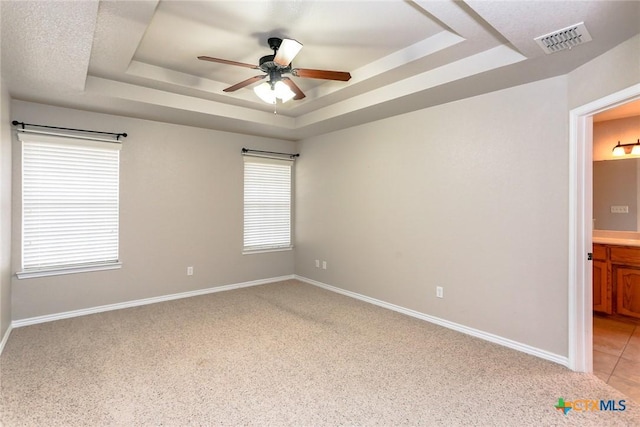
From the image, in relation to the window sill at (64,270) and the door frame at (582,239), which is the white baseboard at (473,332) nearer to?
the door frame at (582,239)

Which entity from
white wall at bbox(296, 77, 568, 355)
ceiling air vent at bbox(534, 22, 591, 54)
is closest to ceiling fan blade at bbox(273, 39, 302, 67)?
ceiling air vent at bbox(534, 22, 591, 54)

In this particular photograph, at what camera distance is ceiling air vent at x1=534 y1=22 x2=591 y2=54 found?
2.06m

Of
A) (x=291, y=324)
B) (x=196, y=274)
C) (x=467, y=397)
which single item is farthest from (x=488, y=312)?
(x=196, y=274)

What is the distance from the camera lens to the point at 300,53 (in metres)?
3.09

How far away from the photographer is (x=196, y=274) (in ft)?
15.7

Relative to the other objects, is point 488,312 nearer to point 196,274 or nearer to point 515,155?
point 515,155

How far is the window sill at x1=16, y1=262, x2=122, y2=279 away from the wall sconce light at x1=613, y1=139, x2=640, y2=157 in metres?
6.51

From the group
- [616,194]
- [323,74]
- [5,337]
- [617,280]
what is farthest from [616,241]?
[5,337]

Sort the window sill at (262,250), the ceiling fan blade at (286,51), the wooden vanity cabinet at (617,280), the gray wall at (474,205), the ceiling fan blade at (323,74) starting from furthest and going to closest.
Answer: the window sill at (262,250), the wooden vanity cabinet at (617,280), the gray wall at (474,205), the ceiling fan blade at (323,74), the ceiling fan blade at (286,51)

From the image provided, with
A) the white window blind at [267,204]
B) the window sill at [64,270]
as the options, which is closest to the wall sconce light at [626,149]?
the white window blind at [267,204]

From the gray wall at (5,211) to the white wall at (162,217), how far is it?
10.5 inches

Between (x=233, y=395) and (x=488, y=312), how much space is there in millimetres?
2480

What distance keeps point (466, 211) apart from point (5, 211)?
14.6ft

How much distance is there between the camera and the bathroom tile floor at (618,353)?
2506 mm
